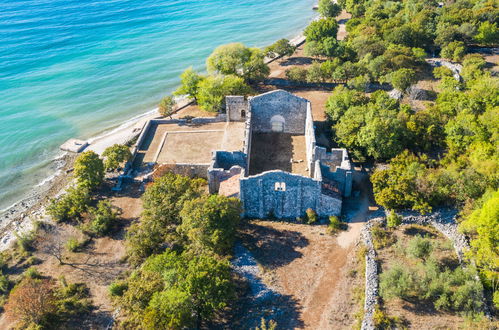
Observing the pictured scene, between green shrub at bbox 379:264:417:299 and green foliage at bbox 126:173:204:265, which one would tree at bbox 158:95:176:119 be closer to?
green foliage at bbox 126:173:204:265

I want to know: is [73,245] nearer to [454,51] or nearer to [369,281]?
[369,281]

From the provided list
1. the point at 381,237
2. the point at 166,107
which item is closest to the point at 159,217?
the point at 381,237

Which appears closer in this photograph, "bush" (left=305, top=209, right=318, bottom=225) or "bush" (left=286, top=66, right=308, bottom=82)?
"bush" (left=305, top=209, right=318, bottom=225)

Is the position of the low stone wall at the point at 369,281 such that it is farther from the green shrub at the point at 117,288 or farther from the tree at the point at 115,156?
the tree at the point at 115,156

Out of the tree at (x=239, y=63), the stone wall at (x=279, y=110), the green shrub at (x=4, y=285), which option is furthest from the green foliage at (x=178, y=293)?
the tree at (x=239, y=63)

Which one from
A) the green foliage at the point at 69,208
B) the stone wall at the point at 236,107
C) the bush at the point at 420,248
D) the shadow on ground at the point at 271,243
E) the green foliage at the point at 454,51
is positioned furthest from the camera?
the green foliage at the point at 454,51

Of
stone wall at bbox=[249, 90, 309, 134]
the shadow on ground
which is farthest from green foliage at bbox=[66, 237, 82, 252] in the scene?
stone wall at bbox=[249, 90, 309, 134]

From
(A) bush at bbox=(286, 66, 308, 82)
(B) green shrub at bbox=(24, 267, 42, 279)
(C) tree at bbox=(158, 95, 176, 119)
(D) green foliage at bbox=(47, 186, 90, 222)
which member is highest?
(A) bush at bbox=(286, 66, 308, 82)
